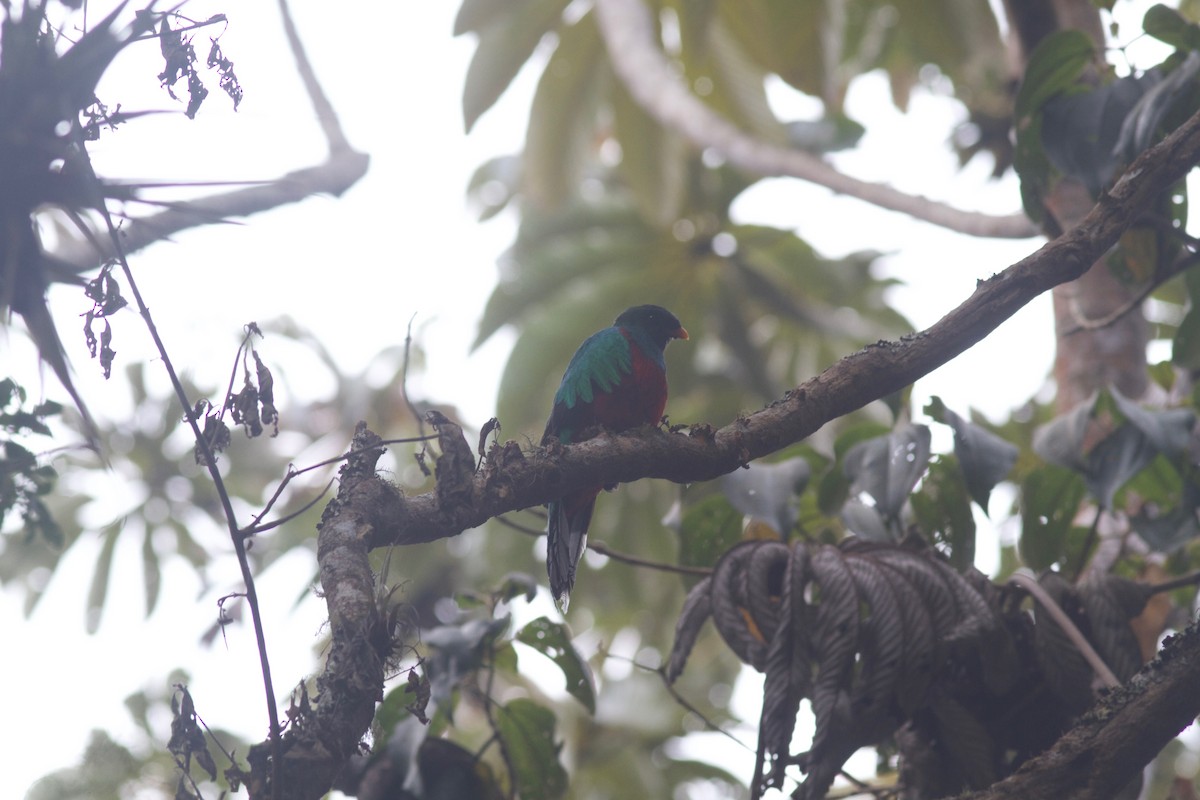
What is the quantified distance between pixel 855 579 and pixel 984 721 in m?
0.72

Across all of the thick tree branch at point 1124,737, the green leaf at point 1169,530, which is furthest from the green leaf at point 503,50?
the thick tree branch at point 1124,737

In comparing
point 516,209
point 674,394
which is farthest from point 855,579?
point 516,209

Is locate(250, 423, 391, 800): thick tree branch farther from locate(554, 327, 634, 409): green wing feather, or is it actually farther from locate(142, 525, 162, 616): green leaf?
locate(142, 525, 162, 616): green leaf

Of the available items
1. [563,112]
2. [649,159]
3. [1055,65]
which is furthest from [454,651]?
[563,112]

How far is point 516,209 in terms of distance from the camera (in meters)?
10.5

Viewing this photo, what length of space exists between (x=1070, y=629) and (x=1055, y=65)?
2.25 m

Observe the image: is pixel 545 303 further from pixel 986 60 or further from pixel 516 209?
pixel 986 60

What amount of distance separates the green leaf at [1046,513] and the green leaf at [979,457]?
600mm

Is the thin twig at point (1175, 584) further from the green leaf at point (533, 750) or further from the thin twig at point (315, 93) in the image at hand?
the thin twig at point (315, 93)

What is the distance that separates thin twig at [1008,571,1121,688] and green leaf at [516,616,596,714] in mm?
1599

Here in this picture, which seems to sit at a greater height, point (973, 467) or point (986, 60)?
point (986, 60)

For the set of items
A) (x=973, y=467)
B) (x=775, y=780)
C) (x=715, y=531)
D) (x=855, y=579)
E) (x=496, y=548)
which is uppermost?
(x=496, y=548)

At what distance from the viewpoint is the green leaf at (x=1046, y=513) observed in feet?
13.7

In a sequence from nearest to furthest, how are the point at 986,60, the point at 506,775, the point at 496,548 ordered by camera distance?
the point at 506,775 → the point at 986,60 → the point at 496,548
